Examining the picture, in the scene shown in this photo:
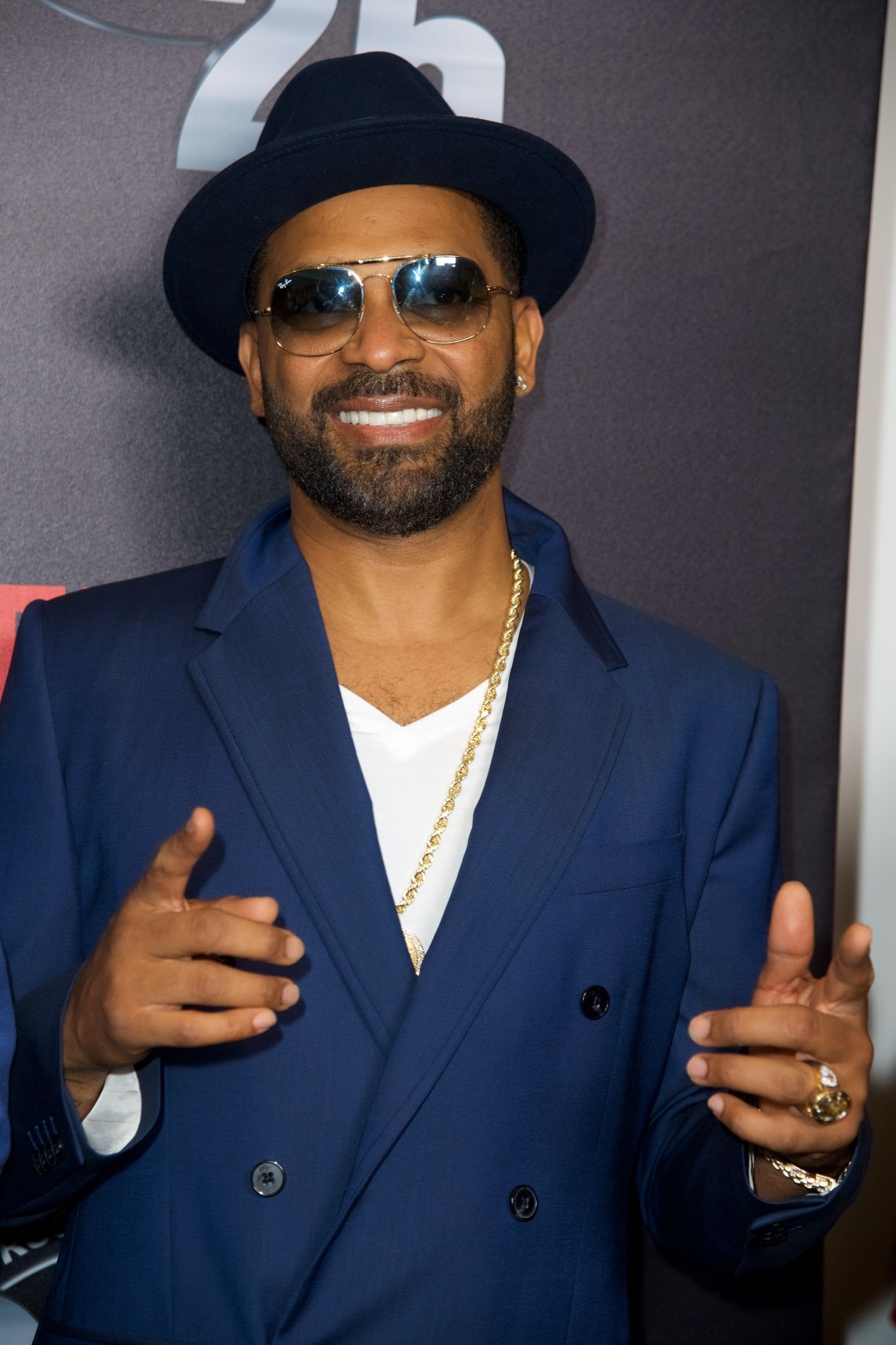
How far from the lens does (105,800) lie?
5.72 feet

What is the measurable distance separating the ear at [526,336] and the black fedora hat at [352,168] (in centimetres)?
11

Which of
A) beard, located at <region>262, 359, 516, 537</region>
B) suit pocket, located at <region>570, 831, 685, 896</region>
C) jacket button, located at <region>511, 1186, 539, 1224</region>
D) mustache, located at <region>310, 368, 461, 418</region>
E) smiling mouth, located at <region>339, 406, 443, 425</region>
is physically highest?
mustache, located at <region>310, 368, 461, 418</region>

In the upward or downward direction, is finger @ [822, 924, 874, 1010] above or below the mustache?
below

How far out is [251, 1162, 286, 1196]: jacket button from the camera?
159 centimetres

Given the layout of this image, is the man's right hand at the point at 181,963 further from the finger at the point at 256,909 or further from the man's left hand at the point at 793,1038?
the man's left hand at the point at 793,1038

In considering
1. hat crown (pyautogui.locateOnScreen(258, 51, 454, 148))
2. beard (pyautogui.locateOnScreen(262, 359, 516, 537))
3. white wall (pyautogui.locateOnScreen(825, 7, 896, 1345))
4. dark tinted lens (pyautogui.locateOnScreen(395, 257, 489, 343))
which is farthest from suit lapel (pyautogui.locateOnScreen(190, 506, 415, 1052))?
white wall (pyautogui.locateOnScreen(825, 7, 896, 1345))

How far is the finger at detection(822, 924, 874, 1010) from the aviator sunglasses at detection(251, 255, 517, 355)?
969mm

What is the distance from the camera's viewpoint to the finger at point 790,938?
1.37m

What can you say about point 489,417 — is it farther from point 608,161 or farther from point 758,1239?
point 758,1239

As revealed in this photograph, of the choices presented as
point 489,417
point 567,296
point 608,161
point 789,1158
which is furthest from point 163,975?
point 608,161

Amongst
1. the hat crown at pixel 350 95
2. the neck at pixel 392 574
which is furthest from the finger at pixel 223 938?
the hat crown at pixel 350 95

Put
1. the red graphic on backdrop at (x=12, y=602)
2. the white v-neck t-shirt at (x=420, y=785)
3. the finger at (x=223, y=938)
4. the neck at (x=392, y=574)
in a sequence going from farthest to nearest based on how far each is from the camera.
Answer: the red graphic on backdrop at (x=12, y=602)
the neck at (x=392, y=574)
the white v-neck t-shirt at (x=420, y=785)
the finger at (x=223, y=938)

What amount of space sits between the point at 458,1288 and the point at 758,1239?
1.17 feet

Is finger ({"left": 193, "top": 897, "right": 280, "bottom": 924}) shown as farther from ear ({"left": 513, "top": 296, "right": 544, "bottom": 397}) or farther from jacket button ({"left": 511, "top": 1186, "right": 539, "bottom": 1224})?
ear ({"left": 513, "top": 296, "right": 544, "bottom": 397})
